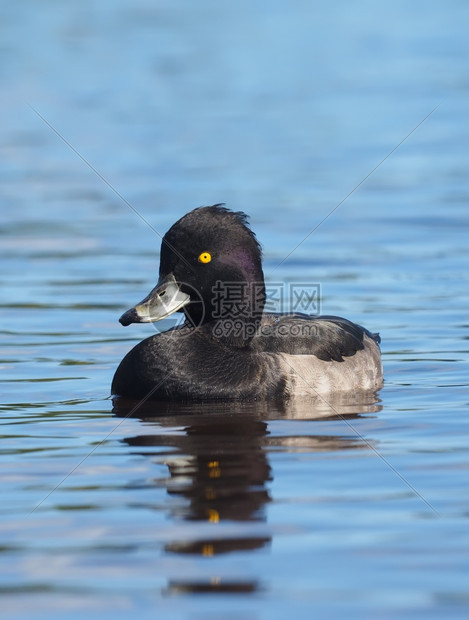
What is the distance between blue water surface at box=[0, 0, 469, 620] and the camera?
4.87 metres

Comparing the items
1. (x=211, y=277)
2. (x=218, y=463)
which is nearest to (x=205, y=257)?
(x=211, y=277)

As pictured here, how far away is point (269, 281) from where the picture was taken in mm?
12086

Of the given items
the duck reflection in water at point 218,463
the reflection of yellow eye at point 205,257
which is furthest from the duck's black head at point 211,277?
the duck reflection in water at point 218,463

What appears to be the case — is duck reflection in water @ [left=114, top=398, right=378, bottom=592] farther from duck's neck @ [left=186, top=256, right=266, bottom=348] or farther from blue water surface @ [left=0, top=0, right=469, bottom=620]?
duck's neck @ [left=186, top=256, right=266, bottom=348]

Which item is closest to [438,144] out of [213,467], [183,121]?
[183,121]

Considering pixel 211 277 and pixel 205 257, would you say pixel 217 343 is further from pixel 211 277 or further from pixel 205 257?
pixel 205 257

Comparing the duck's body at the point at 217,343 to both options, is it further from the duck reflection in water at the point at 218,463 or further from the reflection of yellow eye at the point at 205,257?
the duck reflection in water at the point at 218,463

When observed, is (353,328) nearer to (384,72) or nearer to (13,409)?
(13,409)

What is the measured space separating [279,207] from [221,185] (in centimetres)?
122

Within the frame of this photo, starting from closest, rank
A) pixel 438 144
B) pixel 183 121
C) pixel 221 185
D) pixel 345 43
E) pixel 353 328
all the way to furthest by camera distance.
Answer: pixel 353 328 → pixel 221 185 → pixel 438 144 → pixel 183 121 → pixel 345 43

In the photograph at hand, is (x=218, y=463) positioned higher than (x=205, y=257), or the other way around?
(x=205, y=257)

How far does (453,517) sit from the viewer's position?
541 centimetres

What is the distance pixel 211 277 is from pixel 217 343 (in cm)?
47

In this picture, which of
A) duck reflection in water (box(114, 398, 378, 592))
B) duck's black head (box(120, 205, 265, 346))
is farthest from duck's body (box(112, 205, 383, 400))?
duck reflection in water (box(114, 398, 378, 592))
